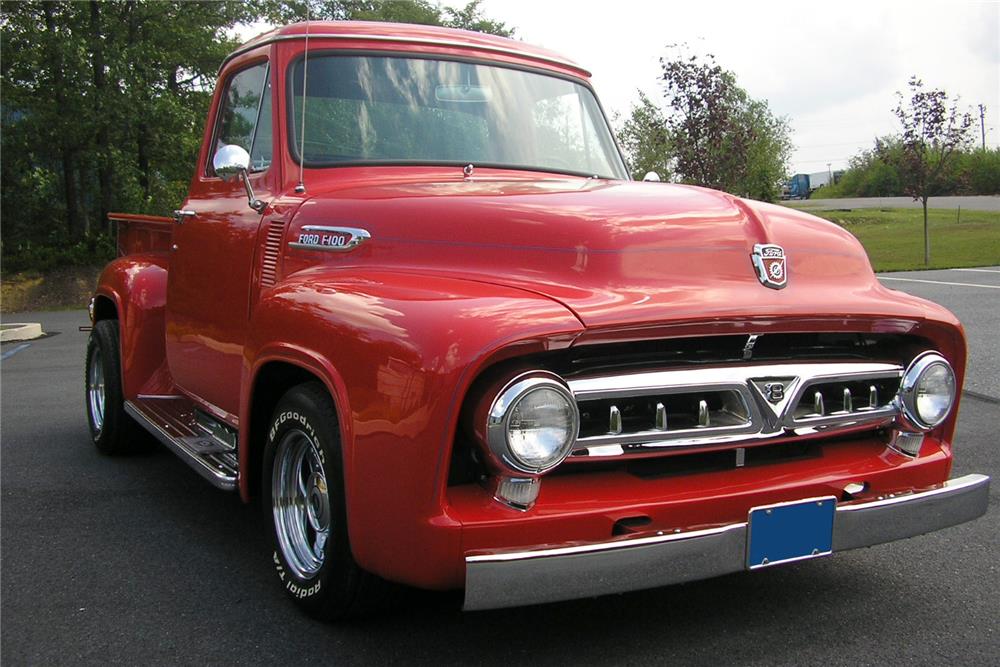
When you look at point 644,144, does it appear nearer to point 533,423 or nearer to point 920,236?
point 920,236

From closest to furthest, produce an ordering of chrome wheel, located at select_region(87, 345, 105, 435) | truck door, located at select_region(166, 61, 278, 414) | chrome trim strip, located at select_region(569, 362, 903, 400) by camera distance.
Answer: chrome trim strip, located at select_region(569, 362, 903, 400), truck door, located at select_region(166, 61, 278, 414), chrome wheel, located at select_region(87, 345, 105, 435)

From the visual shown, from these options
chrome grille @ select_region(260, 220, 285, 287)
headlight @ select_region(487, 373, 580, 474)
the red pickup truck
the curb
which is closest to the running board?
the red pickup truck

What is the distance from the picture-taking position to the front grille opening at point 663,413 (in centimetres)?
268

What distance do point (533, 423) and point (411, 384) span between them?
Answer: 32 cm

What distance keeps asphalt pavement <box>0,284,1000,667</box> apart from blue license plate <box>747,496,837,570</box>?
0.34m

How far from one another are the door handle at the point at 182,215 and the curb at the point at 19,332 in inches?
372

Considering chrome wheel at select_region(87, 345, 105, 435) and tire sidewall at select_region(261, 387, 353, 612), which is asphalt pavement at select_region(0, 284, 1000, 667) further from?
chrome wheel at select_region(87, 345, 105, 435)

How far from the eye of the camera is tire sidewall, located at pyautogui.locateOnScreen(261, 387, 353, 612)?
2787mm

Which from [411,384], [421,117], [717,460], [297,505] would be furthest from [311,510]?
[421,117]

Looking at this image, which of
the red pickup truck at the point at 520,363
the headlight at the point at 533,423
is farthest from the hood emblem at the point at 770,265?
the headlight at the point at 533,423

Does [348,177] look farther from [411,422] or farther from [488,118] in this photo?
[411,422]

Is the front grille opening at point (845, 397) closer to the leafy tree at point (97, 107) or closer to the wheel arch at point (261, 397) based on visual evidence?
the wheel arch at point (261, 397)

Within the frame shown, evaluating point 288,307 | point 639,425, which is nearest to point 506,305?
point 639,425

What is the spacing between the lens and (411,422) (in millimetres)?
2496
